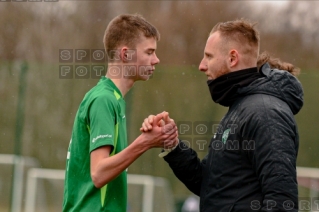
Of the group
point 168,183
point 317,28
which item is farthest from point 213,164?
point 317,28

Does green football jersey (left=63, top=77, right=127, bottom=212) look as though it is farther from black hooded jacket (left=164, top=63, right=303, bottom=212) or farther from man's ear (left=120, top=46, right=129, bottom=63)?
black hooded jacket (left=164, top=63, right=303, bottom=212)

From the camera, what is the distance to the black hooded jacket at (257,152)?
10.3 ft

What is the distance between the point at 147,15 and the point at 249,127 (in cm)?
1441

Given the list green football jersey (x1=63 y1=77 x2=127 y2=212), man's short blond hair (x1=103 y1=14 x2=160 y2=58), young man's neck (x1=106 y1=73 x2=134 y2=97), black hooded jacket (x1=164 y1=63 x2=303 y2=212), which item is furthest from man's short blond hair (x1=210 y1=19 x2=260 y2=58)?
green football jersey (x1=63 y1=77 x2=127 y2=212)

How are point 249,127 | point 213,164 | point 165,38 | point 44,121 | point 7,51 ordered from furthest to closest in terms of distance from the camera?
point 165,38
point 7,51
point 44,121
point 213,164
point 249,127

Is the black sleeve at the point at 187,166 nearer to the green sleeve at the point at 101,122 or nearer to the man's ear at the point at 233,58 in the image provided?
the green sleeve at the point at 101,122

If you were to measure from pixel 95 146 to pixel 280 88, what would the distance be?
1.11 meters

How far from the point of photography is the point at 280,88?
348 centimetres

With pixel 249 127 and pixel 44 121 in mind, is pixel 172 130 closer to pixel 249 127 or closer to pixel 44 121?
pixel 249 127

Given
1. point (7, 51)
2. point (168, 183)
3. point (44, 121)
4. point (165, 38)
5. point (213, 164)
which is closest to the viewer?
point (213, 164)

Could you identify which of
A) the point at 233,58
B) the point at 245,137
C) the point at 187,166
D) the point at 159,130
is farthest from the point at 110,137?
the point at 233,58

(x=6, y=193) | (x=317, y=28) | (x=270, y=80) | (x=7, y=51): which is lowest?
(x=6, y=193)

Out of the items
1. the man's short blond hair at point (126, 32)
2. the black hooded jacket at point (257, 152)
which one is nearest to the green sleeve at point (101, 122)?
the man's short blond hair at point (126, 32)

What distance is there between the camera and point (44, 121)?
9.18 meters
